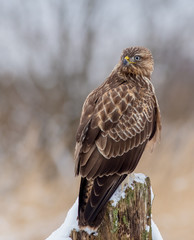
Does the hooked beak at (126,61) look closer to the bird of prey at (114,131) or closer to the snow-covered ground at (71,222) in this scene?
the bird of prey at (114,131)

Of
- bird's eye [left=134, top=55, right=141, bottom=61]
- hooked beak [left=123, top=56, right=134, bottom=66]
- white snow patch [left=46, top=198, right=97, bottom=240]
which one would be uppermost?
bird's eye [left=134, top=55, right=141, bottom=61]

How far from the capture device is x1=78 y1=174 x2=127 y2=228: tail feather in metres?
4.23

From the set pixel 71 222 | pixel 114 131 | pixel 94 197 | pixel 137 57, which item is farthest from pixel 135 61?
pixel 71 222

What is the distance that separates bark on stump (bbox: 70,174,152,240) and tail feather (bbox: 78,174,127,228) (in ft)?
0.37

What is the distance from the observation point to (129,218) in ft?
14.5

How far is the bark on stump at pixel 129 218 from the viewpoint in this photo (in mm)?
4305

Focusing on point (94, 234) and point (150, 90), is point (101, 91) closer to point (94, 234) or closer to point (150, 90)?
point (150, 90)

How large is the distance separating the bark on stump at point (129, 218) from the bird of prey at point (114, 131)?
0.43 ft

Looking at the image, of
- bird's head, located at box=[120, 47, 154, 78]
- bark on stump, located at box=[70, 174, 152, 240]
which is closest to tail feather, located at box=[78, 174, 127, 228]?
bark on stump, located at box=[70, 174, 152, 240]

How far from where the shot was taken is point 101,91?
16.9 feet

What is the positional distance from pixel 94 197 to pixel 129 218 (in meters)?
0.48

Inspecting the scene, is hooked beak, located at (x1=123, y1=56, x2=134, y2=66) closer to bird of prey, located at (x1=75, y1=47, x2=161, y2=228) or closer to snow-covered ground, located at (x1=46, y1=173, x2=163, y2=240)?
bird of prey, located at (x1=75, y1=47, x2=161, y2=228)

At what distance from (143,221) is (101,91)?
171cm

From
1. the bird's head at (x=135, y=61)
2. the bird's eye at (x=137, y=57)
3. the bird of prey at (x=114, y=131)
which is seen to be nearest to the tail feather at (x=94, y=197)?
the bird of prey at (x=114, y=131)
